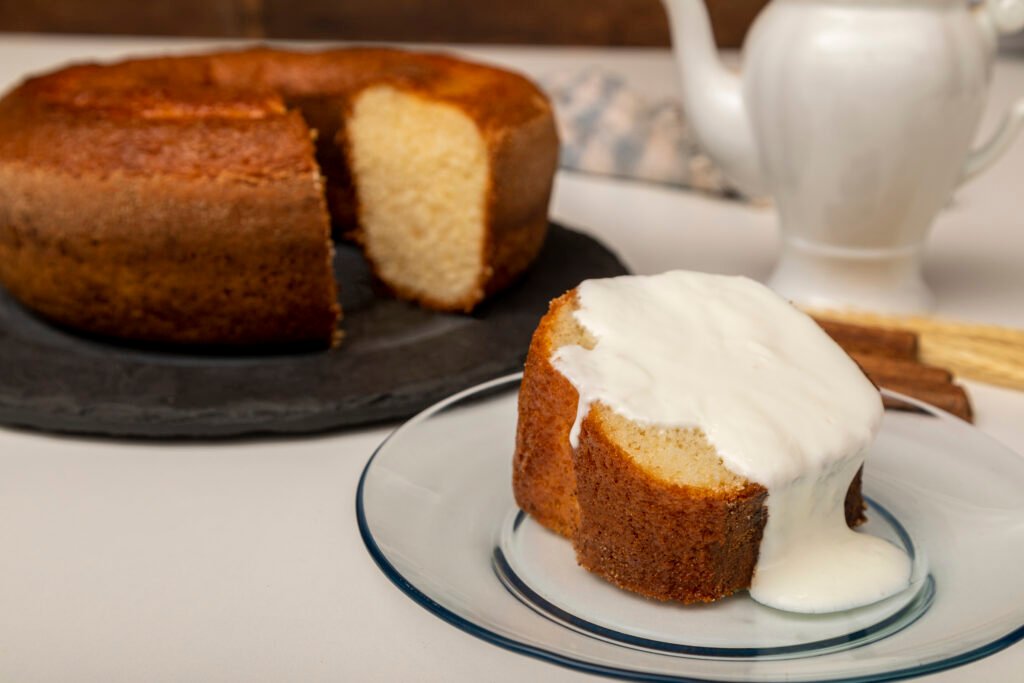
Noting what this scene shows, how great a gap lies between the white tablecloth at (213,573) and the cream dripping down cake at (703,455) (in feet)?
0.42

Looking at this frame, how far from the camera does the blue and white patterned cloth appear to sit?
2.42m

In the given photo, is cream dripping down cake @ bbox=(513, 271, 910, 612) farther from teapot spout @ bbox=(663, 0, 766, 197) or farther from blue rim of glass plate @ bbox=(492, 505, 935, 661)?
teapot spout @ bbox=(663, 0, 766, 197)

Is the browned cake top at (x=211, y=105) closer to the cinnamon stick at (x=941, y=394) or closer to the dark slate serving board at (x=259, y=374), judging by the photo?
the dark slate serving board at (x=259, y=374)

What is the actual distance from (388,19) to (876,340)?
9.66 ft

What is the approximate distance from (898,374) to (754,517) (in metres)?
0.51

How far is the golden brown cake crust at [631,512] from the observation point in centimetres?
102

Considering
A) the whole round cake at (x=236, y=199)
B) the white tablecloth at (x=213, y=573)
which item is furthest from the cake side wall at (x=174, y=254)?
the white tablecloth at (x=213, y=573)

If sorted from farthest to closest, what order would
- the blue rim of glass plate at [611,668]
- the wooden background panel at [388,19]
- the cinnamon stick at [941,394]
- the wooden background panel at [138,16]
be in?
the wooden background panel at [138,16]
the wooden background panel at [388,19]
the cinnamon stick at [941,394]
the blue rim of glass plate at [611,668]

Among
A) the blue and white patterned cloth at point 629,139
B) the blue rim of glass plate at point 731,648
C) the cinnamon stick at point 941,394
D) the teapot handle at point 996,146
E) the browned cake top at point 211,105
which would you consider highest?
the browned cake top at point 211,105

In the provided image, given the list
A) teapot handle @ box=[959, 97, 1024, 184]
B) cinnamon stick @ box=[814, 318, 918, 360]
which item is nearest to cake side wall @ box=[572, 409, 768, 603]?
cinnamon stick @ box=[814, 318, 918, 360]

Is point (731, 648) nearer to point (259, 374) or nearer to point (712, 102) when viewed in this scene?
point (259, 374)

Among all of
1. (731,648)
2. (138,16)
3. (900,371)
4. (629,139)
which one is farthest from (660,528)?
(138,16)

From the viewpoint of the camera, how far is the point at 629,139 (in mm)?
2488

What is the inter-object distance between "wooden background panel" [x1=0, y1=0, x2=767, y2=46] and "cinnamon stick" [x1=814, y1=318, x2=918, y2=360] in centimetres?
262
